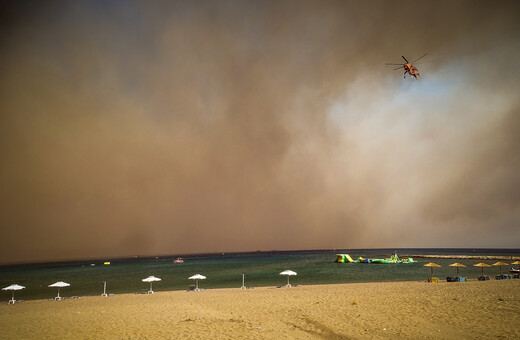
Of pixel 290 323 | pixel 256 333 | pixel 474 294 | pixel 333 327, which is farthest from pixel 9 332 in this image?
pixel 474 294

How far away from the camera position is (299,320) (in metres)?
16.6

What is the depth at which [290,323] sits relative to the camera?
16.0 m

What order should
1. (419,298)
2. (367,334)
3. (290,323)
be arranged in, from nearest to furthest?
(367,334), (290,323), (419,298)

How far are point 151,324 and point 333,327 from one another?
34.6ft

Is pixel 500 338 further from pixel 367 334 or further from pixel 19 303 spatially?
pixel 19 303

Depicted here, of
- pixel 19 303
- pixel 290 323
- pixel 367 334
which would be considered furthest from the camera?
pixel 19 303

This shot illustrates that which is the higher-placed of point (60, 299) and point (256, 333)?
point (256, 333)

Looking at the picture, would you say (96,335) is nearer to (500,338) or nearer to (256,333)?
(256,333)

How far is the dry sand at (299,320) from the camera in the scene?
13.8 m

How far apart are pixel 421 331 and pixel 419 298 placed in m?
10.3

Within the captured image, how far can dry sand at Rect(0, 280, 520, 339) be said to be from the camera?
13816mm

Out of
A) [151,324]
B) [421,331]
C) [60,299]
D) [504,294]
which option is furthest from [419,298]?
[60,299]

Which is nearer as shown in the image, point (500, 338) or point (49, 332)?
point (500, 338)

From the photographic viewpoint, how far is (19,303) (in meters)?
30.9
